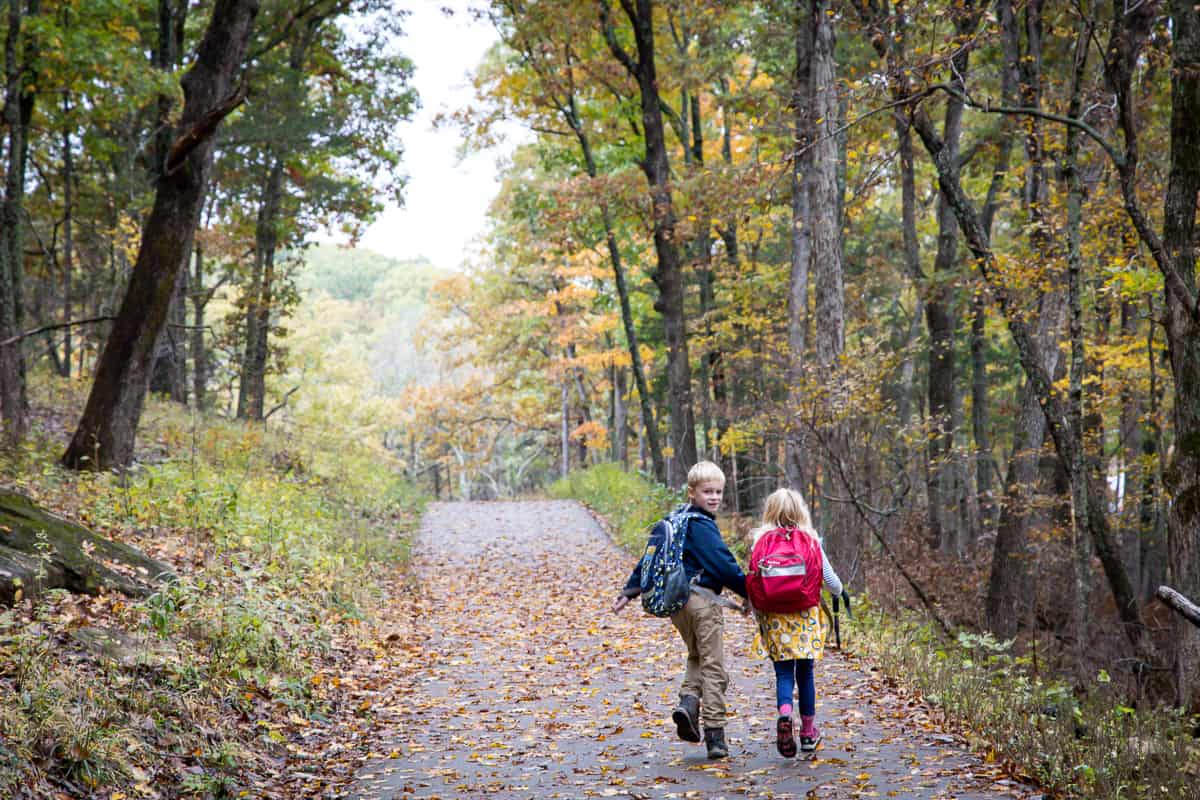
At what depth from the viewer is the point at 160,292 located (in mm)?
11117

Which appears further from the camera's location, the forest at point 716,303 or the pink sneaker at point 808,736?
the forest at point 716,303

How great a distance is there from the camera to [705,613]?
5.90m

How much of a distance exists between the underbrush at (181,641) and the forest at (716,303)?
0.05 metres

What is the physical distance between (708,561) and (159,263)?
322 inches

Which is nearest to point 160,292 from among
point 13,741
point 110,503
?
point 110,503

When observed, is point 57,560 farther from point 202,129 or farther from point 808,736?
point 202,129

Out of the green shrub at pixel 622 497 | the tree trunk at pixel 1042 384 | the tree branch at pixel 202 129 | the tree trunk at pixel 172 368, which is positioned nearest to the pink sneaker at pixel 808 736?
the tree trunk at pixel 1042 384

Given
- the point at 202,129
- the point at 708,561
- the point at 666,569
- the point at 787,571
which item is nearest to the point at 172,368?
the point at 202,129

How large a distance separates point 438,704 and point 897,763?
364 centimetres

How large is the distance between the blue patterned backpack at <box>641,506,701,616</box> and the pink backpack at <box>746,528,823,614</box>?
0.45 metres

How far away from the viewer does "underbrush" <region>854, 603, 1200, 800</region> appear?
4727 millimetres

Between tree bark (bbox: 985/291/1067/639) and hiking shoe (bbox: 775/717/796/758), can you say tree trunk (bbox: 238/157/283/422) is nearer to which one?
tree bark (bbox: 985/291/1067/639)

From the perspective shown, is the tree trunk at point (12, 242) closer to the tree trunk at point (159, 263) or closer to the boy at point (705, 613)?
the tree trunk at point (159, 263)

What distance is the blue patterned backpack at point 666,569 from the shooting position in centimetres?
584
